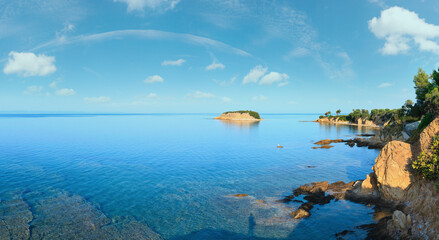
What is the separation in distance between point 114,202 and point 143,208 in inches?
137

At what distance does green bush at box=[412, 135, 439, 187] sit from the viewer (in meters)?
18.0

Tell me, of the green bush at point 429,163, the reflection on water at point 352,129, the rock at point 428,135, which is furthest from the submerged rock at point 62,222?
the reflection on water at point 352,129

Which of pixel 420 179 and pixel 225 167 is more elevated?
pixel 420 179

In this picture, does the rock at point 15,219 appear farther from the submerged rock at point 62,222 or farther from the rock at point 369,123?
the rock at point 369,123

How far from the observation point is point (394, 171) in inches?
866

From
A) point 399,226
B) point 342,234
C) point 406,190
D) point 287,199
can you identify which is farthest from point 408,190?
point 287,199

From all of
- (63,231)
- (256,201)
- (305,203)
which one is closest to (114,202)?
(63,231)

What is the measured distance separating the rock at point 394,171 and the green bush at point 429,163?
60.0 inches

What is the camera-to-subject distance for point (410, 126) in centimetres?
5444

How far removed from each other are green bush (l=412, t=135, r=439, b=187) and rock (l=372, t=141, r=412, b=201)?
1.52m

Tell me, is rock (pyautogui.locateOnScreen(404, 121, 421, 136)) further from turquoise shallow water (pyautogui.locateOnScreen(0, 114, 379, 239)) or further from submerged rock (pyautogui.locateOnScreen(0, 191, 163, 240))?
submerged rock (pyautogui.locateOnScreen(0, 191, 163, 240))

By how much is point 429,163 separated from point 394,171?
11.1 feet

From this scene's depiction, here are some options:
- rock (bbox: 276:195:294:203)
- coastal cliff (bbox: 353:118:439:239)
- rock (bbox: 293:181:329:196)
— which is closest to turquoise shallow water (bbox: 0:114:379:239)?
rock (bbox: 276:195:294:203)

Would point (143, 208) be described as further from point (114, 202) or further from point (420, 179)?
point (420, 179)
